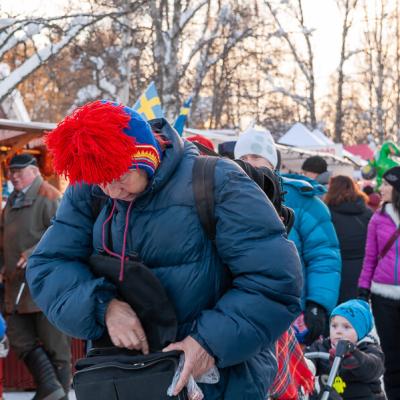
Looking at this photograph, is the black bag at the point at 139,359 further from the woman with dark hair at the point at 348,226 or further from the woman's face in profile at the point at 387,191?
the woman with dark hair at the point at 348,226

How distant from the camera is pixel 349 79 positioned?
99.7 feet

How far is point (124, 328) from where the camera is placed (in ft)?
7.30

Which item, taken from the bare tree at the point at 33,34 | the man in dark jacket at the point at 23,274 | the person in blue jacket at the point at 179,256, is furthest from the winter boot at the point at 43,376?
the bare tree at the point at 33,34

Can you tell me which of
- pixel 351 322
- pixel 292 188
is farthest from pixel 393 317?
pixel 292 188

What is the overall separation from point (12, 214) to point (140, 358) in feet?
12.1

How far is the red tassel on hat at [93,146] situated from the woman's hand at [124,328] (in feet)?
1.22

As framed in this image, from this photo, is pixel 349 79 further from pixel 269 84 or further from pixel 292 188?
pixel 292 188

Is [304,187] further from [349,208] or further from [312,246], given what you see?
[349,208]

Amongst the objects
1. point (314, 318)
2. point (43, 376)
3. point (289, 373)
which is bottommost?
point (43, 376)

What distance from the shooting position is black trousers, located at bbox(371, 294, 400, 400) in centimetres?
501

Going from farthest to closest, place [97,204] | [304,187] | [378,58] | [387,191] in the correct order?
1. [378,58]
2. [387,191]
3. [304,187]
4. [97,204]

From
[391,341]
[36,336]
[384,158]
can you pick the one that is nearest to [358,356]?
[391,341]

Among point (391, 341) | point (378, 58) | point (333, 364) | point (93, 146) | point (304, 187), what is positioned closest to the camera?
point (93, 146)

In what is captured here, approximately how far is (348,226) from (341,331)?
98.7 inches
